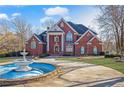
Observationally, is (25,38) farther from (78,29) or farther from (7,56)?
(78,29)

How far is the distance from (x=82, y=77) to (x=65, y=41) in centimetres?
98

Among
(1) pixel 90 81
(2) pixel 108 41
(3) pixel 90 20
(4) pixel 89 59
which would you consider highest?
(3) pixel 90 20

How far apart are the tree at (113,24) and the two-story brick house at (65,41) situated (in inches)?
9.8

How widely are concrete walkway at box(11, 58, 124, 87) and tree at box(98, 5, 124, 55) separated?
589 millimetres

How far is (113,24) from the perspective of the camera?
19.1 feet

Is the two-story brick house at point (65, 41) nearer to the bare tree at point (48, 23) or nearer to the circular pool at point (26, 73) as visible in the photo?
the bare tree at point (48, 23)

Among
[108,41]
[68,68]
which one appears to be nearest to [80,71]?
[68,68]

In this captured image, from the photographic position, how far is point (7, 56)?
5.97 m

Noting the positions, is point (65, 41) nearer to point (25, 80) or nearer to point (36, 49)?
point (36, 49)

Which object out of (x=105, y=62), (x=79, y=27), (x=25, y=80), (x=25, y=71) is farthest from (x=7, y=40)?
(x=105, y=62)

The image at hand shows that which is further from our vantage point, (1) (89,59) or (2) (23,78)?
(1) (89,59)

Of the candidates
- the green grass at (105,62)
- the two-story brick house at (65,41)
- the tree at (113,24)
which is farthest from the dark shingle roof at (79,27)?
the green grass at (105,62)
